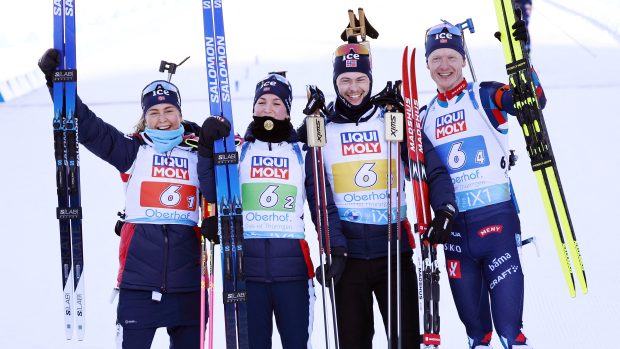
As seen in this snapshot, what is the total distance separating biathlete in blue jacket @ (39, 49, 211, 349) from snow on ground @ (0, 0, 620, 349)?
1423 mm

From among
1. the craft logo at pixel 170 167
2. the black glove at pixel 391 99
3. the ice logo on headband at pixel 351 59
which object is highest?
the ice logo on headband at pixel 351 59

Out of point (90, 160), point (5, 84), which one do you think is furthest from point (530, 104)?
point (5, 84)

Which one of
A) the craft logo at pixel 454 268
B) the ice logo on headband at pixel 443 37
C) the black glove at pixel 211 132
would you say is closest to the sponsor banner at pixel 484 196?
the craft logo at pixel 454 268

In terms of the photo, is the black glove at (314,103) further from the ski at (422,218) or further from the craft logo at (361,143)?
the ski at (422,218)

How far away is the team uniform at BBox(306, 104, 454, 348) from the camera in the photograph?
377 cm

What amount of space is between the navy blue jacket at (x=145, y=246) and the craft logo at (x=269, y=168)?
16.5 inches

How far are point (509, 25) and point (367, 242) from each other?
1.22 m

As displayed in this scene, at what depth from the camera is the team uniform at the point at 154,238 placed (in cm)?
372

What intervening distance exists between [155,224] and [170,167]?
0.90 ft

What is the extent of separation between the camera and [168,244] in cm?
379

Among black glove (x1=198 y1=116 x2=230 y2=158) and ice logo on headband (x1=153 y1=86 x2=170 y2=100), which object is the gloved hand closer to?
black glove (x1=198 y1=116 x2=230 y2=158)

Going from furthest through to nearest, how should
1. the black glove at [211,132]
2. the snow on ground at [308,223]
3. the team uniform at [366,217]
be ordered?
the snow on ground at [308,223] < the team uniform at [366,217] < the black glove at [211,132]

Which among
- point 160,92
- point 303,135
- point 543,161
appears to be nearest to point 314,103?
point 303,135

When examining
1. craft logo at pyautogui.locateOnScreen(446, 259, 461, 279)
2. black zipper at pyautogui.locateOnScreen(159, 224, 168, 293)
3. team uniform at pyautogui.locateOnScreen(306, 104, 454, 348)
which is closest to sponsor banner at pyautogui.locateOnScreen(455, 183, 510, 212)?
team uniform at pyautogui.locateOnScreen(306, 104, 454, 348)
